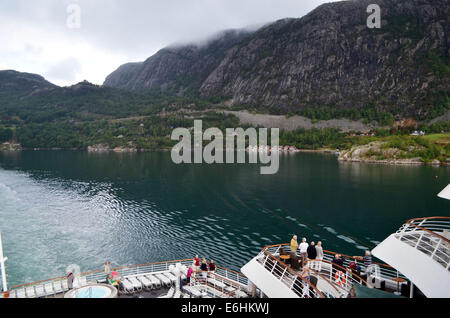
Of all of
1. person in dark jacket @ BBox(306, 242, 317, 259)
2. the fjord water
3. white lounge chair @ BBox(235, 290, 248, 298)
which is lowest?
the fjord water

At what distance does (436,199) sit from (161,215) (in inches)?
2189

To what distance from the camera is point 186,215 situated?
52.2 m

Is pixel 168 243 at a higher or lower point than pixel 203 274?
lower

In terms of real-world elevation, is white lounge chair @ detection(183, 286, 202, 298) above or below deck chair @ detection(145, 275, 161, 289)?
above

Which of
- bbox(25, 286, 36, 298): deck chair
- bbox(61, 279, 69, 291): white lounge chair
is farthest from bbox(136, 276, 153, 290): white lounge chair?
bbox(25, 286, 36, 298): deck chair

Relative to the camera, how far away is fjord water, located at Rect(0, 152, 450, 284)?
35.8m

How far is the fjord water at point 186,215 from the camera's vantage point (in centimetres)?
3578

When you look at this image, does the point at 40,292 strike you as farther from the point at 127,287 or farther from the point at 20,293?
the point at 127,287

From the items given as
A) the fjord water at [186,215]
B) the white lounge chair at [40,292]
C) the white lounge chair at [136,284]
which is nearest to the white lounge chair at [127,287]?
the white lounge chair at [136,284]

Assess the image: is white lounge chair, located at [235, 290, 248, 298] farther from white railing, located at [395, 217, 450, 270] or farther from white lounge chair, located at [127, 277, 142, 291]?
white railing, located at [395, 217, 450, 270]

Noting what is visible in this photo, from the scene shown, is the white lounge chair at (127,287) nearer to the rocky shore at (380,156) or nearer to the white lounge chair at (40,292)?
Answer: the white lounge chair at (40,292)
